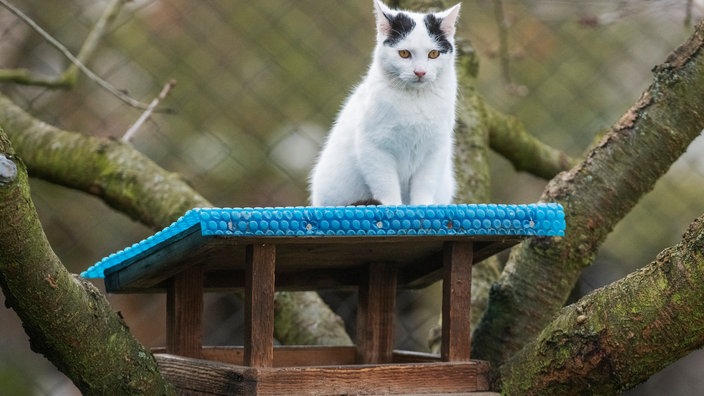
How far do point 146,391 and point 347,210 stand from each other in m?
0.38

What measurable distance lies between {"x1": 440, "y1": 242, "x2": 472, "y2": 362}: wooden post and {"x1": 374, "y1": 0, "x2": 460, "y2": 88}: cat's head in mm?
286

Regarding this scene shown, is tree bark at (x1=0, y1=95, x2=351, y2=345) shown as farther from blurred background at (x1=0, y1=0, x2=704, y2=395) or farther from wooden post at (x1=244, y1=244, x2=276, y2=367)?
wooden post at (x1=244, y1=244, x2=276, y2=367)

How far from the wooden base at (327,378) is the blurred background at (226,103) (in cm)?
105

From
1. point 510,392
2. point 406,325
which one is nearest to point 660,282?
point 510,392

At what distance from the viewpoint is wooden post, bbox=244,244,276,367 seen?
1258 mm

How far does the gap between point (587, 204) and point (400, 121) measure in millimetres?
435

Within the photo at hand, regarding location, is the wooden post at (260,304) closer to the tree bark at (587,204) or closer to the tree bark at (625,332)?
the tree bark at (625,332)

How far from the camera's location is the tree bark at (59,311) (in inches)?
41.0

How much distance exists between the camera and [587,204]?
168 cm

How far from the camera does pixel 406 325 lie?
258cm

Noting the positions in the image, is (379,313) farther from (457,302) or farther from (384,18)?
(384,18)

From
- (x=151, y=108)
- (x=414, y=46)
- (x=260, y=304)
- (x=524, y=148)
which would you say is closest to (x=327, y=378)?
(x=260, y=304)

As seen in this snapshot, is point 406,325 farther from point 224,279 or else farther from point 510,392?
point 510,392

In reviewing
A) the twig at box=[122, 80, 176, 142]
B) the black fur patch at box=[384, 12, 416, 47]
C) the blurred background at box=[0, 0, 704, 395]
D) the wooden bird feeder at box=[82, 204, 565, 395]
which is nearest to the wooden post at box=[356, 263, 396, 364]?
the wooden bird feeder at box=[82, 204, 565, 395]
